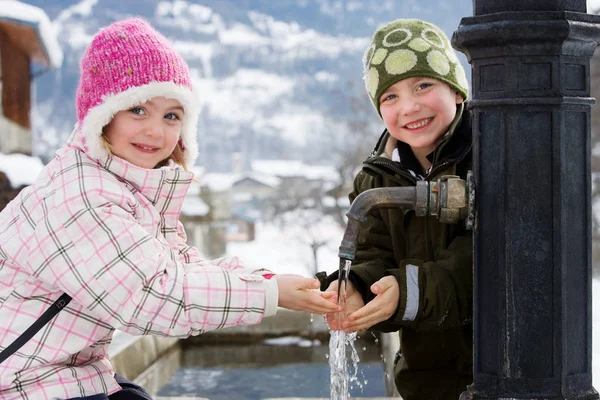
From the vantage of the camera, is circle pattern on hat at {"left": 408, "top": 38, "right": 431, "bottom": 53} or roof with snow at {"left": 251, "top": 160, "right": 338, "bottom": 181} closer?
circle pattern on hat at {"left": 408, "top": 38, "right": 431, "bottom": 53}

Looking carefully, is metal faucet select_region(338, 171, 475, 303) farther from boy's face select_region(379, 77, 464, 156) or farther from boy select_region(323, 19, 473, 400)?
boy's face select_region(379, 77, 464, 156)

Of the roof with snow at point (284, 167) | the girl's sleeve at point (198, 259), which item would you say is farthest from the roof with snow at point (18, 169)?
the roof with snow at point (284, 167)

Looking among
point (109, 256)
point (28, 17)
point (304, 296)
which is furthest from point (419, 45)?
point (28, 17)

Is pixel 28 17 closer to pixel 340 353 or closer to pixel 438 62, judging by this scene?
pixel 438 62

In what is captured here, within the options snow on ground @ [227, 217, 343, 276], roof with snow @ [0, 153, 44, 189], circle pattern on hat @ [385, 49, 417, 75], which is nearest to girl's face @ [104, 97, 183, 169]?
circle pattern on hat @ [385, 49, 417, 75]

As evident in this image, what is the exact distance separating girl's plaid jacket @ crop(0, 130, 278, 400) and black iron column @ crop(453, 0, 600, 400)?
514 mm

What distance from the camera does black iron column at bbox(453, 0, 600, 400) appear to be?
136 cm

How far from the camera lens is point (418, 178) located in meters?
1.89

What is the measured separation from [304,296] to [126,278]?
0.38m

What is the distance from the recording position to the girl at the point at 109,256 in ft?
5.22

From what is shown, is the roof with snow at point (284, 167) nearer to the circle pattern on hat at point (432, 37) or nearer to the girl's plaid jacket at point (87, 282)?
the circle pattern on hat at point (432, 37)

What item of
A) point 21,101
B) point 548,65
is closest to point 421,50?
point 548,65

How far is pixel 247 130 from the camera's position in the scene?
203 feet

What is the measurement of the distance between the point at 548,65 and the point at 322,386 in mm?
2670
